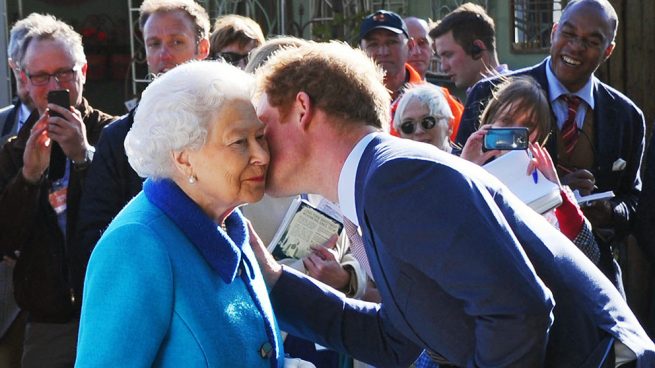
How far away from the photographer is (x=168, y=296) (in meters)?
2.34

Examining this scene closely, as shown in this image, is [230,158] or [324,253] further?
[324,253]

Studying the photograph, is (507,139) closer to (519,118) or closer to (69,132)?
(519,118)

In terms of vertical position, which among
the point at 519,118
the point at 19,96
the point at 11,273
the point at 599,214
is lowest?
the point at 11,273

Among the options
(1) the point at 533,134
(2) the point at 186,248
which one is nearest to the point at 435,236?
(2) the point at 186,248

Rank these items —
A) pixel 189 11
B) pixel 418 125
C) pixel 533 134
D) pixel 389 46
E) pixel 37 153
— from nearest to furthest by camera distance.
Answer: pixel 533 134 < pixel 37 153 < pixel 418 125 < pixel 189 11 < pixel 389 46

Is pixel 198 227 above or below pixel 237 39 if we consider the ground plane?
below

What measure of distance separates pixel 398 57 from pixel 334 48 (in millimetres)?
3355

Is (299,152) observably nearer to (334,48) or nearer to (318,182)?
(318,182)

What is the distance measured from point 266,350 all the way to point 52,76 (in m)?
2.36

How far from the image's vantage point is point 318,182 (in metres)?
2.55

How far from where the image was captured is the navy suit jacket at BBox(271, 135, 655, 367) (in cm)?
217

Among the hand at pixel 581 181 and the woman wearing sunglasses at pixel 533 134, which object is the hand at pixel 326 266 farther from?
the hand at pixel 581 181

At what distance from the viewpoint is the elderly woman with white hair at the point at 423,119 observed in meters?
4.41

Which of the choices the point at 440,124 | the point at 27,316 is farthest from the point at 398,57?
the point at 27,316
